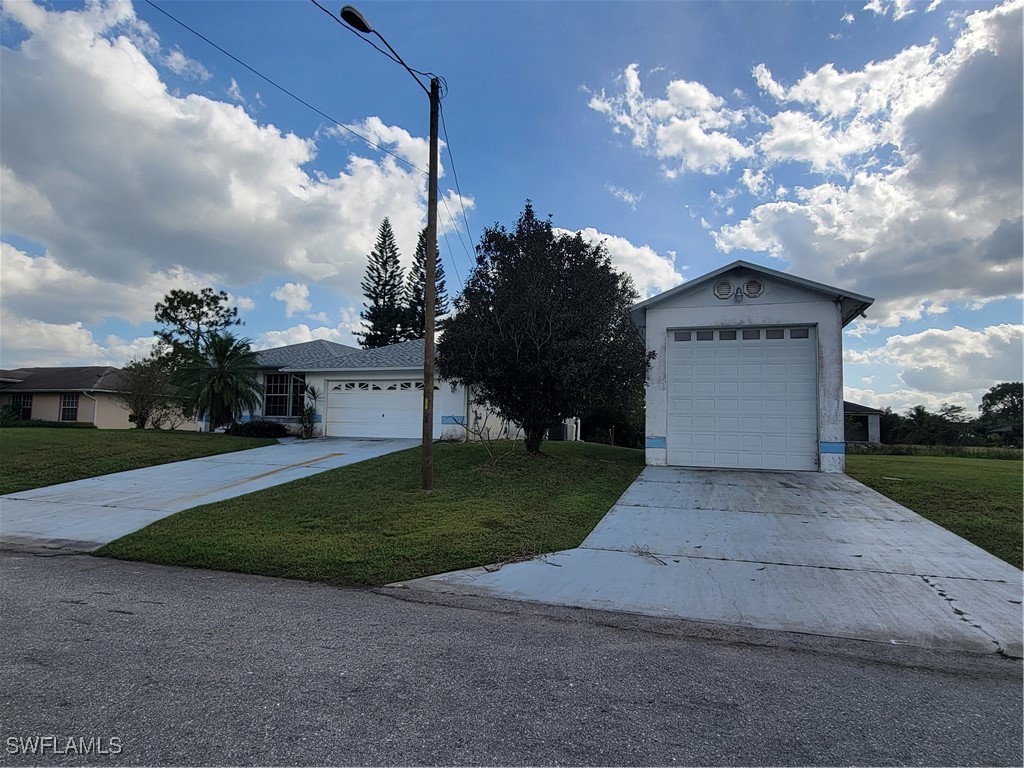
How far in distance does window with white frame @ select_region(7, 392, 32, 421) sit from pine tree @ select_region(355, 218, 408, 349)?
71.4 ft

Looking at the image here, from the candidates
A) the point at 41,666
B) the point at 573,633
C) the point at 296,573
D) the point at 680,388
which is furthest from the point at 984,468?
the point at 41,666

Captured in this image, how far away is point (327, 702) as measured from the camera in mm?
3068

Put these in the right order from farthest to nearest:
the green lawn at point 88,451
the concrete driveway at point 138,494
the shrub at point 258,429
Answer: the shrub at point 258,429 → the green lawn at point 88,451 → the concrete driveway at point 138,494

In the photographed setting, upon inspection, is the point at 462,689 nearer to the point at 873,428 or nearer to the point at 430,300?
the point at 430,300

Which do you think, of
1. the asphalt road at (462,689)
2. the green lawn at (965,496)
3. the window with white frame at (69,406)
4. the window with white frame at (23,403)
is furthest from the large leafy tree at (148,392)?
the green lawn at (965,496)

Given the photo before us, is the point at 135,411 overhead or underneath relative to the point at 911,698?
overhead

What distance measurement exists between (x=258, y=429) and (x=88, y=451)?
5661 mm

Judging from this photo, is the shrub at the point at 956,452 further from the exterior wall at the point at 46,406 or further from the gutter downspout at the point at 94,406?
the exterior wall at the point at 46,406

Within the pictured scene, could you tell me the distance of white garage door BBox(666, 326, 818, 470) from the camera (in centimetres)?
1246

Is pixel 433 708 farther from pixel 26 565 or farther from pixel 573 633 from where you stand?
pixel 26 565

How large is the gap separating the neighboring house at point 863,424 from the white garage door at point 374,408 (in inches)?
1012

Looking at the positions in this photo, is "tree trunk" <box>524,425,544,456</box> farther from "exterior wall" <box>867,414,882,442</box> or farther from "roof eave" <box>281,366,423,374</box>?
"exterior wall" <box>867,414,882,442</box>

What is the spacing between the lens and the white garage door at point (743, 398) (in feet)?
40.9

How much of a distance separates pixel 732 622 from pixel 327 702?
3.17 metres
